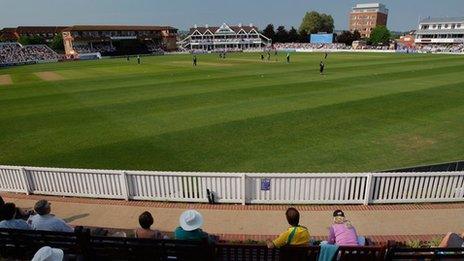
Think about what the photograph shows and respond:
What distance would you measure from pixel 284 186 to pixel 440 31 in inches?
5174

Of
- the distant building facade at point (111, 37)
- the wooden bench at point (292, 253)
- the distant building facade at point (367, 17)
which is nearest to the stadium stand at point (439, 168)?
the wooden bench at point (292, 253)

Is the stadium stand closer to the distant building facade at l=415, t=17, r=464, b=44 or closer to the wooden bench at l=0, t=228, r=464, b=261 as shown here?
the wooden bench at l=0, t=228, r=464, b=261

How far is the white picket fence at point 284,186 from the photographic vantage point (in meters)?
9.12

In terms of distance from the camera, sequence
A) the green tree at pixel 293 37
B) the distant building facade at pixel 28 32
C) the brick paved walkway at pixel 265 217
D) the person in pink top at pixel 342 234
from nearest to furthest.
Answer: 1. the person in pink top at pixel 342 234
2. the brick paved walkway at pixel 265 217
3. the green tree at pixel 293 37
4. the distant building facade at pixel 28 32

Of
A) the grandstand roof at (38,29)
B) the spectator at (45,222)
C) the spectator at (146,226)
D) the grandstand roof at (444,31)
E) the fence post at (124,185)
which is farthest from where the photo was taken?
the grandstand roof at (38,29)

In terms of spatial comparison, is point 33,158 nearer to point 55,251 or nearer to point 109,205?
point 109,205

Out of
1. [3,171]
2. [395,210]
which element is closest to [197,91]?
[3,171]

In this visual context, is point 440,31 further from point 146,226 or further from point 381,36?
point 146,226

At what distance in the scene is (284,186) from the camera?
30.3ft

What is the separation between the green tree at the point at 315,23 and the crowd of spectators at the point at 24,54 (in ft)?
327

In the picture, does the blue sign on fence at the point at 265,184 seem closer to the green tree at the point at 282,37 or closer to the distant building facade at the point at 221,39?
the distant building facade at the point at 221,39

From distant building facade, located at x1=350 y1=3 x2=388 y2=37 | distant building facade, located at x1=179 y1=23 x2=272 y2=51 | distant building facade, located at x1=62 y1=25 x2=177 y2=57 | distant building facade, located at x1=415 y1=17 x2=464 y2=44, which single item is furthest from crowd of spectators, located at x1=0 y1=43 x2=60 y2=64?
distant building facade, located at x1=350 y1=3 x2=388 y2=37

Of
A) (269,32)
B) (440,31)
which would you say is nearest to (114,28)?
(269,32)

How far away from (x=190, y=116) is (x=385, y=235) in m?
12.6
